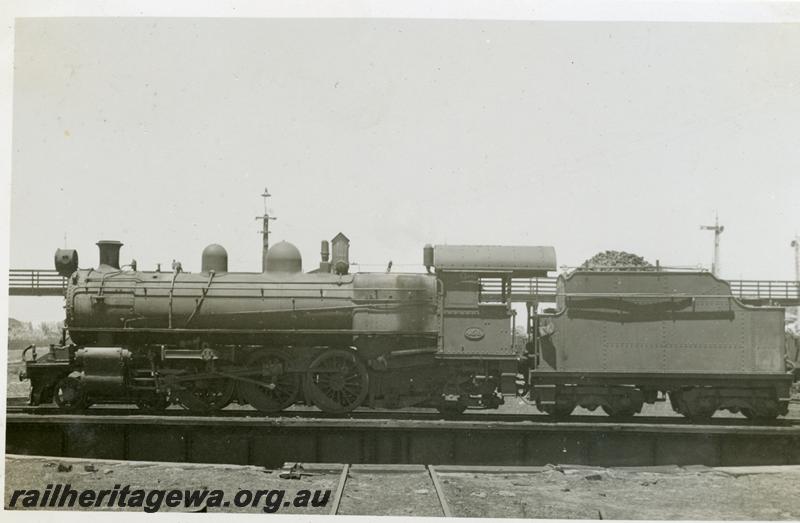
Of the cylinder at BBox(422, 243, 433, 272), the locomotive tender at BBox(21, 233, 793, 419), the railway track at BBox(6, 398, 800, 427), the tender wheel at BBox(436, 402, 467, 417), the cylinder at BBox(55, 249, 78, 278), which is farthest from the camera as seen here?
the cylinder at BBox(55, 249, 78, 278)

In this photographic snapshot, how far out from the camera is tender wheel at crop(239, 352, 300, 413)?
47.1 feet

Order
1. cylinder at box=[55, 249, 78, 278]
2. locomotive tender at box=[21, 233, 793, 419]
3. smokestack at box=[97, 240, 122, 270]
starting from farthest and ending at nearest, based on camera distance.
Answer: smokestack at box=[97, 240, 122, 270]
cylinder at box=[55, 249, 78, 278]
locomotive tender at box=[21, 233, 793, 419]

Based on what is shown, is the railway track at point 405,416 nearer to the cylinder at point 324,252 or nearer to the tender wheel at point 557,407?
the tender wheel at point 557,407

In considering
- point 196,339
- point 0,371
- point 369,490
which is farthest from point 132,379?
point 369,490

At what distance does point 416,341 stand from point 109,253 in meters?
6.38

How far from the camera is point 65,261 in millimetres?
14977

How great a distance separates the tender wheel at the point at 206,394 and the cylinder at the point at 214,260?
219cm

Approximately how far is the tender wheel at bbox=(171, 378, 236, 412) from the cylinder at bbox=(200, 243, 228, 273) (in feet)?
7.17

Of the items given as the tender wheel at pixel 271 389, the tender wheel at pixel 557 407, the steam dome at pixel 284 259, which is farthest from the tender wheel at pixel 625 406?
the steam dome at pixel 284 259

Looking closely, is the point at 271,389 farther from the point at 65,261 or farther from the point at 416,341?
the point at 65,261

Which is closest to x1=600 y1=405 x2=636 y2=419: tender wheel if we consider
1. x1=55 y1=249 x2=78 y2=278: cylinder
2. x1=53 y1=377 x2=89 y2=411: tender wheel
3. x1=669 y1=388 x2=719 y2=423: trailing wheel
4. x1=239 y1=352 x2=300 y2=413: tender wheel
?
x1=669 y1=388 x2=719 y2=423: trailing wheel

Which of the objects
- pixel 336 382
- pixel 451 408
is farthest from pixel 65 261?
pixel 451 408

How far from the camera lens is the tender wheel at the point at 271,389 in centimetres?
1436

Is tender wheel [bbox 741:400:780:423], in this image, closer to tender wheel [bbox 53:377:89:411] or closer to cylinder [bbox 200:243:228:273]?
cylinder [bbox 200:243:228:273]
